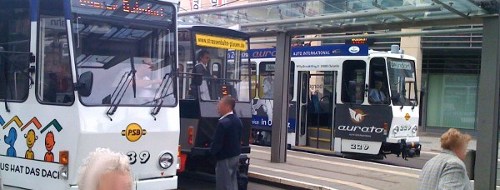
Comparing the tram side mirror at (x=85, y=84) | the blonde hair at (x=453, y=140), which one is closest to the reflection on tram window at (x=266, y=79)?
the tram side mirror at (x=85, y=84)

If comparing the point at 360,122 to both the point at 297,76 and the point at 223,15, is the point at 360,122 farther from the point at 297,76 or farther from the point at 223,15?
the point at 223,15

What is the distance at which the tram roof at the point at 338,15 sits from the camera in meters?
8.85

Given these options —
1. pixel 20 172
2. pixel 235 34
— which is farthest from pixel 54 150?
pixel 235 34

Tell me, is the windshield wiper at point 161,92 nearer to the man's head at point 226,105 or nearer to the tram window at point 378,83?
the man's head at point 226,105

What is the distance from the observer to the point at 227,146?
288 inches

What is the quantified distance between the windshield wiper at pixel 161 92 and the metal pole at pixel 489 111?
4557mm

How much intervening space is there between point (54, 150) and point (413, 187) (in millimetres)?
6177

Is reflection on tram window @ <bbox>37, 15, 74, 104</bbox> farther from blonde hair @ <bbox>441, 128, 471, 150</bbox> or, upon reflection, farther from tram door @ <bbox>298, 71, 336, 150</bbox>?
tram door @ <bbox>298, 71, 336, 150</bbox>

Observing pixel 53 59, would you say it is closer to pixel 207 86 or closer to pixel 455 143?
pixel 207 86

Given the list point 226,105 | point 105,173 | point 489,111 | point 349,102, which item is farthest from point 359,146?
point 105,173

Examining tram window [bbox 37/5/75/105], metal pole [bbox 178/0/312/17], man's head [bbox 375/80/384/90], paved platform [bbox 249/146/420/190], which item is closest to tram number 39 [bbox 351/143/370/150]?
paved platform [bbox 249/146/420/190]

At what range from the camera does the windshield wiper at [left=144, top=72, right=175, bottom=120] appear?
22.8 feet

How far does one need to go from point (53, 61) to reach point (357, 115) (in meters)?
9.02

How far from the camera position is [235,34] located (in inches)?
410
